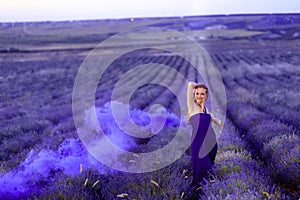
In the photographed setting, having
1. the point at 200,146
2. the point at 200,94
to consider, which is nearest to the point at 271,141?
the point at 200,146

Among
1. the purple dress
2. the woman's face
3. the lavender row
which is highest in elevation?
the woman's face

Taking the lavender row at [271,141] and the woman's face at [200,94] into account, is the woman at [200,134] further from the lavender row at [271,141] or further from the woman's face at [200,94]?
the lavender row at [271,141]

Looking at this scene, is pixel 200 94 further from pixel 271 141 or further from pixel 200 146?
pixel 271 141

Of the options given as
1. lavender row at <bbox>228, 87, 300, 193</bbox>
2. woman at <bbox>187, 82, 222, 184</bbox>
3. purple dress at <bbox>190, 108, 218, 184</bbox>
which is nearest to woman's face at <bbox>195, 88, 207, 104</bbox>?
woman at <bbox>187, 82, 222, 184</bbox>

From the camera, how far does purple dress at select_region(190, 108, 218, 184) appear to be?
15.1 ft

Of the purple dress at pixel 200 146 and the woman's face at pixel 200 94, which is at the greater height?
the woman's face at pixel 200 94

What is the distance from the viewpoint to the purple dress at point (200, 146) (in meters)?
4.59

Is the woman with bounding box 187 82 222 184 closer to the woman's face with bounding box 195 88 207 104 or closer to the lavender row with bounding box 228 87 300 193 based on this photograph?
the woman's face with bounding box 195 88 207 104

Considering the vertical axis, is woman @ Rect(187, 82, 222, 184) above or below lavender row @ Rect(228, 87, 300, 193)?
above

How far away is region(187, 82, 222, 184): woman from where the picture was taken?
4598 millimetres

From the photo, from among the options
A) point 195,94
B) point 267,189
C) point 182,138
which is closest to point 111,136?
point 182,138

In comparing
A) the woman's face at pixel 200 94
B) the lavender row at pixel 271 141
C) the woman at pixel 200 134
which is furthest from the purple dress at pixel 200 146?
the lavender row at pixel 271 141

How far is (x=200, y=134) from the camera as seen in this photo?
4.70 m

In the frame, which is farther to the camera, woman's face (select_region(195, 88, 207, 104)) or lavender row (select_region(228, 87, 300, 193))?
woman's face (select_region(195, 88, 207, 104))
